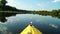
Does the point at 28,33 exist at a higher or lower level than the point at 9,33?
higher

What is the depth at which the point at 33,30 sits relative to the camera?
7727mm

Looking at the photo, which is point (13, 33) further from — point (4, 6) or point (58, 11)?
point (4, 6)

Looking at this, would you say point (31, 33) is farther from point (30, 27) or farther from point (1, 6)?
point (1, 6)

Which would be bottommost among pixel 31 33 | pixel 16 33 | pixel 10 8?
pixel 10 8

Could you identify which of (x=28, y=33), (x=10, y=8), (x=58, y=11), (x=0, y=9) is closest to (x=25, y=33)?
(x=28, y=33)

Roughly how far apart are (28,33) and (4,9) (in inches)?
5194

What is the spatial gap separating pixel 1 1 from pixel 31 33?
424 ft

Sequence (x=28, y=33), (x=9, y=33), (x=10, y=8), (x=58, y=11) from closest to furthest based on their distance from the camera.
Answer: (x=28, y=33) < (x=9, y=33) < (x=58, y=11) < (x=10, y=8)

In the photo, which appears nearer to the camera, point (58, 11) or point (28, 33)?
point (28, 33)

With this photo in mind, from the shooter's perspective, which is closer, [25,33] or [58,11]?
[25,33]

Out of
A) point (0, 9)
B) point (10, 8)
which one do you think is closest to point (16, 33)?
point (0, 9)

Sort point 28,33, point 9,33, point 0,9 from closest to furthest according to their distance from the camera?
1. point 28,33
2. point 9,33
3. point 0,9

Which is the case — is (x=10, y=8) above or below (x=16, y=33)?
below

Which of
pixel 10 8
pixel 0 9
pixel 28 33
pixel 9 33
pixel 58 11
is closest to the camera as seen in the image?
pixel 28 33
